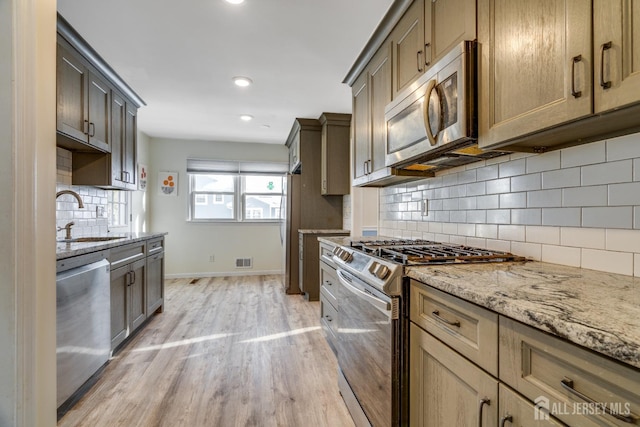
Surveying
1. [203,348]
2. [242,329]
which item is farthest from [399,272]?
[242,329]

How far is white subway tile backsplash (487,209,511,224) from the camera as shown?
1.47m

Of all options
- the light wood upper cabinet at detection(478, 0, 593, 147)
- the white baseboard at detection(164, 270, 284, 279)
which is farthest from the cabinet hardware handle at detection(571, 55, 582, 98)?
the white baseboard at detection(164, 270, 284, 279)

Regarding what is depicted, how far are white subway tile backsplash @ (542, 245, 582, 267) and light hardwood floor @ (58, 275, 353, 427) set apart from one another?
1281mm

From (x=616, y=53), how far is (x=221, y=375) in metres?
2.48

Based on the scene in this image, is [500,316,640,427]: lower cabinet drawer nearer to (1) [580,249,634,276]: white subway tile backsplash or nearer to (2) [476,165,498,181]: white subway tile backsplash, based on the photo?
(1) [580,249,634,276]: white subway tile backsplash

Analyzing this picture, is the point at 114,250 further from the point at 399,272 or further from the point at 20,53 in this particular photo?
the point at 399,272

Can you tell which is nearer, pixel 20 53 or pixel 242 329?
pixel 20 53

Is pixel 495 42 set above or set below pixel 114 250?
above

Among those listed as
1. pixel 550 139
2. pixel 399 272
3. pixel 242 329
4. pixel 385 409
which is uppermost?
pixel 550 139

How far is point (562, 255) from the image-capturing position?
121 cm

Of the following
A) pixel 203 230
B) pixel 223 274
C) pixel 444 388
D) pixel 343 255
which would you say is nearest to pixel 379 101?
pixel 343 255

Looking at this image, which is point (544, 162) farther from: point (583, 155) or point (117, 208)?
point (117, 208)

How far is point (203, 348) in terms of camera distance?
8.32 ft

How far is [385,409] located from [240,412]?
0.94 m
